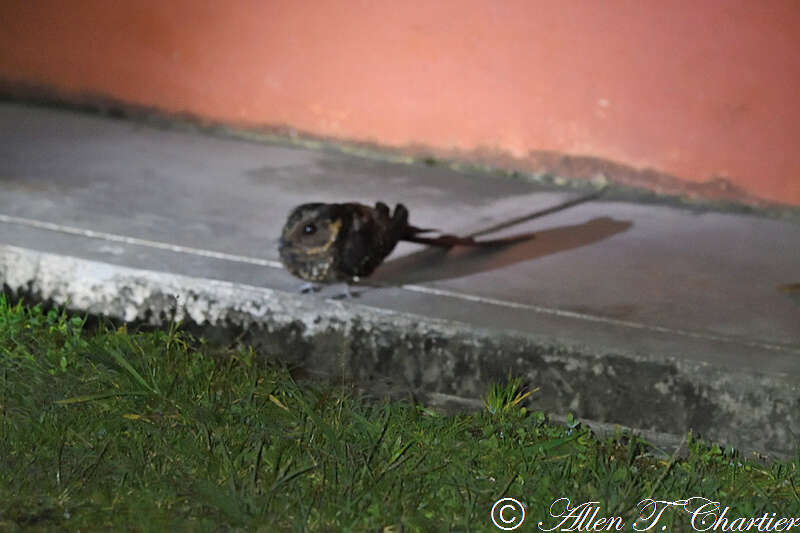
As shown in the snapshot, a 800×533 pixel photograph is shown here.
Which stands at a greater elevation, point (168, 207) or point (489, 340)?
point (168, 207)

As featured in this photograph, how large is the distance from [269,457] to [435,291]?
0.99 m

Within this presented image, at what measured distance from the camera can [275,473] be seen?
9.25 ft

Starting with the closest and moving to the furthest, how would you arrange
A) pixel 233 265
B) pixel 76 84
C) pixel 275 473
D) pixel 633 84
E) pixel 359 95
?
pixel 275 473
pixel 233 265
pixel 633 84
pixel 359 95
pixel 76 84

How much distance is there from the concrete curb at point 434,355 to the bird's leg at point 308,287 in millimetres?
55

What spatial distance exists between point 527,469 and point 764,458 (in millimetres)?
649

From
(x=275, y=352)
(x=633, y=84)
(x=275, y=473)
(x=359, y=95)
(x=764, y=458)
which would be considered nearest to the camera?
(x=275, y=473)

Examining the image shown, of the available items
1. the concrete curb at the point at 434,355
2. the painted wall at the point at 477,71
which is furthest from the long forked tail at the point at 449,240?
the painted wall at the point at 477,71

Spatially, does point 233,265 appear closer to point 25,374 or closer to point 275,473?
point 25,374

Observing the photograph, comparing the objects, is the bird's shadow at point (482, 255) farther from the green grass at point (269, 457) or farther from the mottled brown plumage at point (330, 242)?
the green grass at point (269, 457)

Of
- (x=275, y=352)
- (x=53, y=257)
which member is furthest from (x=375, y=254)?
(x=53, y=257)

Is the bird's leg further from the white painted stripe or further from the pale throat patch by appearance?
the white painted stripe

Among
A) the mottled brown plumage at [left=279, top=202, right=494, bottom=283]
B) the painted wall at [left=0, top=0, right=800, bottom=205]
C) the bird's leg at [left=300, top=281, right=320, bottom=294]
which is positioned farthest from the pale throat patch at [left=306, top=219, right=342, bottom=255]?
the painted wall at [left=0, top=0, right=800, bottom=205]

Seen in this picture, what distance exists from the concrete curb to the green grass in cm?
8

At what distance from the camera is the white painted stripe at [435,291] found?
3.48 m
